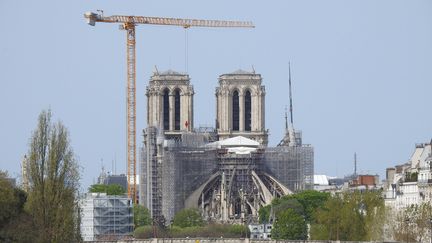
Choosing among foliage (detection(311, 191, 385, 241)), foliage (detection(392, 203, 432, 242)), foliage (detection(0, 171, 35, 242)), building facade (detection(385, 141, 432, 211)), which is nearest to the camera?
foliage (detection(0, 171, 35, 242))

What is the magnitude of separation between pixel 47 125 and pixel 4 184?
273 inches

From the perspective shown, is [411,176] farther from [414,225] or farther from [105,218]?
[414,225]

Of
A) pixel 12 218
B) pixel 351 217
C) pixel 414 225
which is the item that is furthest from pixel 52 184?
pixel 351 217

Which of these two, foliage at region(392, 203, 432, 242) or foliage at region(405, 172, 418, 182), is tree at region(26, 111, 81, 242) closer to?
foliage at region(392, 203, 432, 242)

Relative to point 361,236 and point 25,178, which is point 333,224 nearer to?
point 361,236

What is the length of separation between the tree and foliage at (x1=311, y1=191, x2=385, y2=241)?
3498 centimetres

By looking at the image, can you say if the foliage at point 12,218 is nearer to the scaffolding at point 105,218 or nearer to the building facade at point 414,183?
the building facade at point 414,183

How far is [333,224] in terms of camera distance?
564ft

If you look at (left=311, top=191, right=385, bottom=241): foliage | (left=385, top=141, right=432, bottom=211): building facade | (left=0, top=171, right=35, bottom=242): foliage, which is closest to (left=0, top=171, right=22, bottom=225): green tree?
(left=0, top=171, right=35, bottom=242): foliage

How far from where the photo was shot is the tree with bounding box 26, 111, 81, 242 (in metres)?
129

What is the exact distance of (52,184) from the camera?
130250mm

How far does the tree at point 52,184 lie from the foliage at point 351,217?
35.0 metres

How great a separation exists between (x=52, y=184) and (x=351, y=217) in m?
43.3

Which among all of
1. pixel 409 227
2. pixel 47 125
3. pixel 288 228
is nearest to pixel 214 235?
pixel 288 228
